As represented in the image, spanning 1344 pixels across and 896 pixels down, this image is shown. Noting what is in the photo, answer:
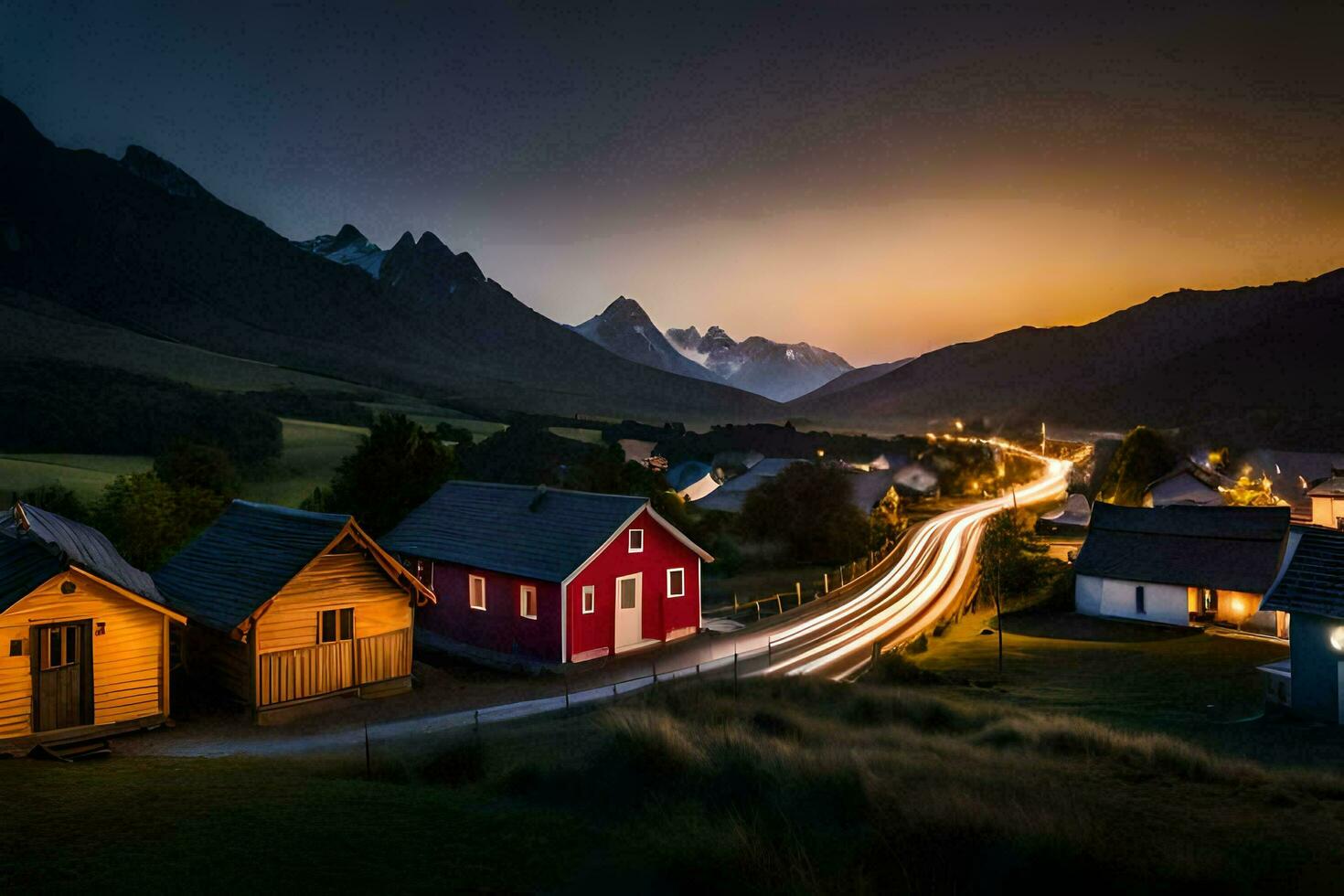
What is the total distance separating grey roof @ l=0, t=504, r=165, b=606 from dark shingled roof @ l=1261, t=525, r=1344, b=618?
28.5 meters

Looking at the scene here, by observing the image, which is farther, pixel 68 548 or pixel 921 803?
pixel 68 548

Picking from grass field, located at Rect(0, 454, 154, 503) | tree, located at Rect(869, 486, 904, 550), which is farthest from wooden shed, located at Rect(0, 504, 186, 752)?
tree, located at Rect(869, 486, 904, 550)

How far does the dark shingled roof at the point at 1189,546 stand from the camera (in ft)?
134

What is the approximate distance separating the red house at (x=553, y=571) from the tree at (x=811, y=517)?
29.1 meters

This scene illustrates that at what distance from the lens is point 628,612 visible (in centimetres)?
3219

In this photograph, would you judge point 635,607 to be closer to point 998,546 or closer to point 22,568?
point 998,546

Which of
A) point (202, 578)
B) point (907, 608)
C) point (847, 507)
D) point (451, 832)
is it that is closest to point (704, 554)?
point (907, 608)

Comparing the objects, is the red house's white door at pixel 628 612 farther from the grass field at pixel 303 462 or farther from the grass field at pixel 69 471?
the grass field at pixel 69 471

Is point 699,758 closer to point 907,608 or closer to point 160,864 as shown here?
point 160,864

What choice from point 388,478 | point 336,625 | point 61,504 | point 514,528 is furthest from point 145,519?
point 336,625

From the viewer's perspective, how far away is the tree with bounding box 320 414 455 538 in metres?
43.9

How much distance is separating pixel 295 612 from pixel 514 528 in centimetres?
1049

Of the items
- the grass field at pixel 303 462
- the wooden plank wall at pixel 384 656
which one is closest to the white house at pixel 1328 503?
the wooden plank wall at pixel 384 656

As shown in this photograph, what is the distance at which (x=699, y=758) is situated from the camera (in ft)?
36.8
